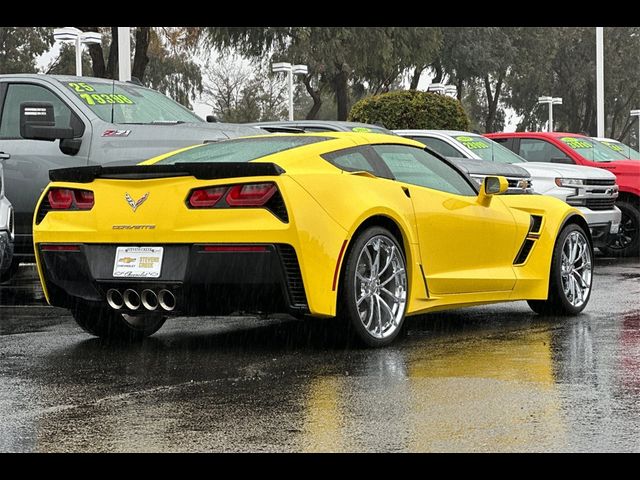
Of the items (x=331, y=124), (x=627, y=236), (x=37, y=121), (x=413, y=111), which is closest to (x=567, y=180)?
(x=627, y=236)

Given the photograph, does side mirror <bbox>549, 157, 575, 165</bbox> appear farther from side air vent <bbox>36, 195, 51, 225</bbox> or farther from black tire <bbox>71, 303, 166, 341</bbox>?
side air vent <bbox>36, 195, 51, 225</bbox>

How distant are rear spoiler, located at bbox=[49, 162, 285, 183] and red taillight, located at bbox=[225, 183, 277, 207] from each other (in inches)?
2.6

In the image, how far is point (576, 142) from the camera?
19.2 meters

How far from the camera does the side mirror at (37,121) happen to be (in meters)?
11.3

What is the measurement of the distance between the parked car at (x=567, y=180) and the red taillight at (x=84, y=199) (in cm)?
848

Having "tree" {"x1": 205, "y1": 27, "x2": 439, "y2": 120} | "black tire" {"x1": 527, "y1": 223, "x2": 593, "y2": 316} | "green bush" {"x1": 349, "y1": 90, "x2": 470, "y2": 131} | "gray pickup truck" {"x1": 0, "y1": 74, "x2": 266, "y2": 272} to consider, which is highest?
"tree" {"x1": 205, "y1": 27, "x2": 439, "y2": 120}

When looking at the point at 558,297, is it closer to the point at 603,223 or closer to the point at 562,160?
the point at 603,223

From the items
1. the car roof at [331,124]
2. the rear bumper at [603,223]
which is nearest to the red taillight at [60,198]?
the car roof at [331,124]

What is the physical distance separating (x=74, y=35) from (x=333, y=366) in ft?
79.2

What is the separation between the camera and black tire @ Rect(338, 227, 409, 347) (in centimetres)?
786

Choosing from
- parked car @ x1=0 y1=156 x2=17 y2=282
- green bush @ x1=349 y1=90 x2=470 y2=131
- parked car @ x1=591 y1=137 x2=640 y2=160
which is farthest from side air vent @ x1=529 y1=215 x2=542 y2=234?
green bush @ x1=349 y1=90 x2=470 y2=131

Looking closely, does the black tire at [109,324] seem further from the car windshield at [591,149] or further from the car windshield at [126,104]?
the car windshield at [591,149]

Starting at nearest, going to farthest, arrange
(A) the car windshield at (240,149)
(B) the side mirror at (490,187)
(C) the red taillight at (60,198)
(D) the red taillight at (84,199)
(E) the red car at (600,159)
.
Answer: (D) the red taillight at (84,199) < (C) the red taillight at (60,198) < (A) the car windshield at (240,149) < (B) the side mirror at (490,187) < (E) the red car at (600,159)
